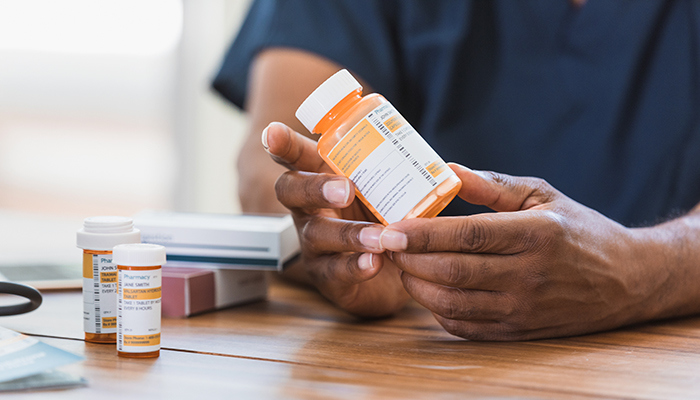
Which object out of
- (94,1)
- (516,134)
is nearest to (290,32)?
(516,134)

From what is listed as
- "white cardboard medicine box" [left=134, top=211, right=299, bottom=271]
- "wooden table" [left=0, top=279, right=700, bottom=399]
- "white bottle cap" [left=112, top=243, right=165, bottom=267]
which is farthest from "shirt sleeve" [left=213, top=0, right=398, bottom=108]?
"white bottle cap" [left=112, top=243, right=165, bottom=267]

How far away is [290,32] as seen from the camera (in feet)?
3.26

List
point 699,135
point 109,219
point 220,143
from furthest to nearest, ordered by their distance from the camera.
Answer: point 220,143
point 699,135
point 109,219

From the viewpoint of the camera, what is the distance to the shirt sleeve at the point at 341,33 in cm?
99

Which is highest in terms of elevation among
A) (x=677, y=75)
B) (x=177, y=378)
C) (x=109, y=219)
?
(x=677, y=75)

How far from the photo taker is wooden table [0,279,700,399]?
0.40 meters

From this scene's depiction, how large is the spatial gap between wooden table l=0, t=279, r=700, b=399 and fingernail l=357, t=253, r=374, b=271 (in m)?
0.07

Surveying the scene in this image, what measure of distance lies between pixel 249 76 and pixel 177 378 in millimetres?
786

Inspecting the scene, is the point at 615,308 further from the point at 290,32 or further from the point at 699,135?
the point at 290,32

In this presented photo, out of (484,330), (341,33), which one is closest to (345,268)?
(484,330)

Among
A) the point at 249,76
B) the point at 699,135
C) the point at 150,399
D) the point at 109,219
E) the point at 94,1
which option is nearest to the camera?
the point at 150,399

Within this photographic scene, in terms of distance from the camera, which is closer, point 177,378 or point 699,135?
point 177,378

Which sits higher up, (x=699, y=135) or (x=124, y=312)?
(x=699, y=135)

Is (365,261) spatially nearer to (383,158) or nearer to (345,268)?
(345,268)
